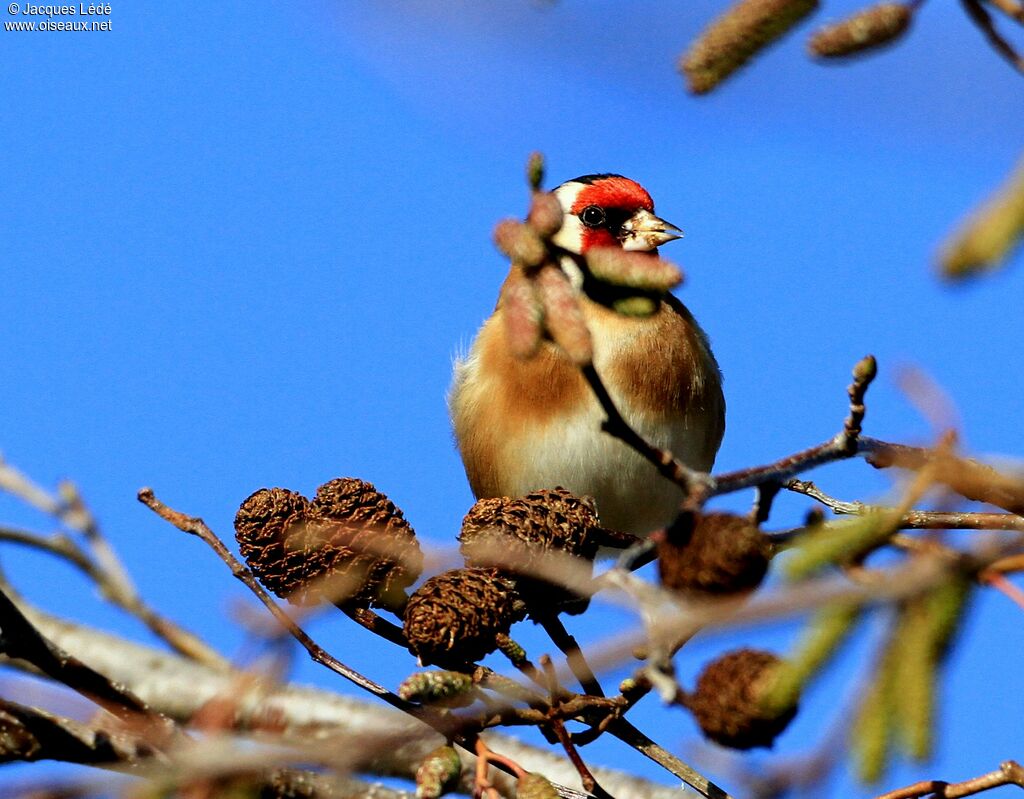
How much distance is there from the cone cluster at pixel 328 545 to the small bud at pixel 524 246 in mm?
976

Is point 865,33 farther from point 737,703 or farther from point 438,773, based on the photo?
point 438,773

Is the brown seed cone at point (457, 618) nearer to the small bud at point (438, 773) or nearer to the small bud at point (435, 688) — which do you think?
the small bud at point (435, 688)

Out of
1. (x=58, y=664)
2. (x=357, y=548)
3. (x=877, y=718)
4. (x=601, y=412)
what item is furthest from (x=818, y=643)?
(x=601, y=412)

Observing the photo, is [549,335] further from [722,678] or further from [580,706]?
[580,706]

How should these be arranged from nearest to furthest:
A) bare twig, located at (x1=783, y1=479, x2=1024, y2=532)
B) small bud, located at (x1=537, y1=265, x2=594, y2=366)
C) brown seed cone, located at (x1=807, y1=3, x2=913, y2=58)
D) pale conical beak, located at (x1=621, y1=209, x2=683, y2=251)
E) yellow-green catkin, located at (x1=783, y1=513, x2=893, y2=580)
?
yellow-green catkin, located at (x1=783, y1=513, x2=893, y2=580)
brown seed cone, located at (x1=807, y1=3, x2=913, y2=58)
small bud, located at (x1=537, y1=265, x2=594, y2=366)
bare twig, located at (x1=783, y1=479, x2=1024, y2=532)
pale conical beak, located at (x1=621, y1=209, x2=683, y2=251)

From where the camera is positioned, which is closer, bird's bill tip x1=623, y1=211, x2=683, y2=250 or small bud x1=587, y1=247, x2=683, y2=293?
small bud x1=587, y1=247, x2=683, y2=293

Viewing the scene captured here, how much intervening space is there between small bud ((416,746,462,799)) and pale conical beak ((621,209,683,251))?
279 cm

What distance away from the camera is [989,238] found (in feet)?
2.54

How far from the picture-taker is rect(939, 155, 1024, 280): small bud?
0.77 meters

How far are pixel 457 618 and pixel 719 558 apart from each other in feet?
2.20

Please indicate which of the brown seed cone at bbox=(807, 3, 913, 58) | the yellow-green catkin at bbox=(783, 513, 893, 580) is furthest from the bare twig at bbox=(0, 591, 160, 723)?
the brown seed cone at bbox=(807, 3, 913, 58)

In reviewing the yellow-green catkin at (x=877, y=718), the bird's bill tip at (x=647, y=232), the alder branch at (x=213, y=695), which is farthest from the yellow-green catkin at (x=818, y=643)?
the bird's bill tip at (x=647, y=232)

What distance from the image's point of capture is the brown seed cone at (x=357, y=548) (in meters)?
2.14

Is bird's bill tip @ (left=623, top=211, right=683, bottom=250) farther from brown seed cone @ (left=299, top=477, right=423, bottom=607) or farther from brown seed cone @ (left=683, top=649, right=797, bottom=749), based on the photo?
brown seed cone @ (left=683, top=649, right=797, bottom=749)
